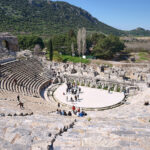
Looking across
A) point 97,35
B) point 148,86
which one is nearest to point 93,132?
point 148,86

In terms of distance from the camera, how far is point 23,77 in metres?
25.3

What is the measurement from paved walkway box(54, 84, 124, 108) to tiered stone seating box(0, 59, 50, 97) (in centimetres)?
405

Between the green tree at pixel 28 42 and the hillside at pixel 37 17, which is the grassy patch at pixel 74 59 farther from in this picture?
the hillside at pixel 37 17

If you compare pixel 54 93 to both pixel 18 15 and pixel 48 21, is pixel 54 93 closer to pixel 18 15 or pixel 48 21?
pixel 18 15

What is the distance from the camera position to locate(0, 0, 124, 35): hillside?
281 ft

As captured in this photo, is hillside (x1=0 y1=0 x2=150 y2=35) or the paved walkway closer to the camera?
the paved walkway

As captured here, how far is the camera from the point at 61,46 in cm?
5800

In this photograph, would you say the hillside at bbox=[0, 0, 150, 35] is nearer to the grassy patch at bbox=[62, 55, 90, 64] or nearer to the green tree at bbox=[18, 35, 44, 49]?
the green tree at bbox=[18, 35, 44, 49]

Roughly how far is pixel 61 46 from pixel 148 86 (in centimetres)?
4073

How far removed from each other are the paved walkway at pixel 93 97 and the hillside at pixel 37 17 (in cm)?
6284

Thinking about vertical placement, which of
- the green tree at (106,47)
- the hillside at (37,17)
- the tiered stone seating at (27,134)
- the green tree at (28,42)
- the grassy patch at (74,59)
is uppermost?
the hillside at (37,17)

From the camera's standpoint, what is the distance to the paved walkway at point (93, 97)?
69.6 feet

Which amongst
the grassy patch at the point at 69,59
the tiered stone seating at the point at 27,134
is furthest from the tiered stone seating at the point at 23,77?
the grassy patch at the point at 69,59

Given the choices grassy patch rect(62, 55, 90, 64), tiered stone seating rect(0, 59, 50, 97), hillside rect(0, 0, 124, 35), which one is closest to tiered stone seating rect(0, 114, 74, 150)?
tiered stone seating rect(0, 59, 50, 97)
